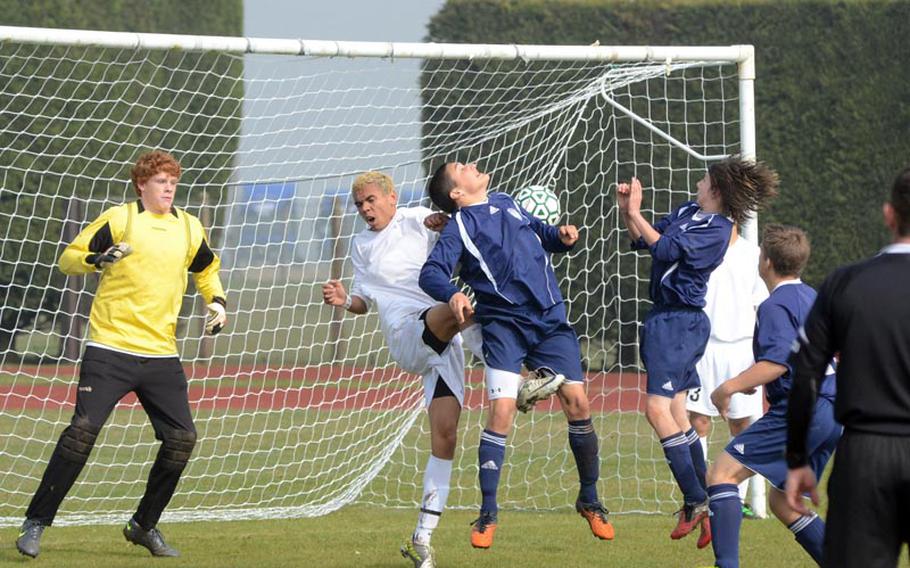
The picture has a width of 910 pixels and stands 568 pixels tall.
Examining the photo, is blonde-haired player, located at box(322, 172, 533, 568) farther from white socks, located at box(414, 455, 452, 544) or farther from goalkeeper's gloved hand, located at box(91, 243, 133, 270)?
goalkeeper's gloved hand, located at box(91, 243, 133, 270)

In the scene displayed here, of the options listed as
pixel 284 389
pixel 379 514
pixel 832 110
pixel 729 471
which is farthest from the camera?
pixel 832 110

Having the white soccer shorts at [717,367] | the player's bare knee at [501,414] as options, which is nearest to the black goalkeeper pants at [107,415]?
the player's bare knee at [501,414]

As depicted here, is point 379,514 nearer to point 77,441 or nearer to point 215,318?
point 215,318

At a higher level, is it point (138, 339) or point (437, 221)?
point (437, 221)

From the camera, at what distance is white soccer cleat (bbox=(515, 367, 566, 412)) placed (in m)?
6.36

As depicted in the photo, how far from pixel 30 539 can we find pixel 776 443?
351cm

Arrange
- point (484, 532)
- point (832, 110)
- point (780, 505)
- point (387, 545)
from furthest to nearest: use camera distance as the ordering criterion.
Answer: point (832, 110) → point (387, 545) → point (484, 532) → point (780, 505)

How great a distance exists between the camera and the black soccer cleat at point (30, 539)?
664 centimetres

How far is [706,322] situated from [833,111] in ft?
37.1

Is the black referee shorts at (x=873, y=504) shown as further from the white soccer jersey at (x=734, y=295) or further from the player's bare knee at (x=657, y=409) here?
the white soccer jersey at (x=734, y=295)

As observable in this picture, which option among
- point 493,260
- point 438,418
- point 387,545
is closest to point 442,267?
point 493,260

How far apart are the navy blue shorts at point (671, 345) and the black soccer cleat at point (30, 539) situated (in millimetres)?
2996

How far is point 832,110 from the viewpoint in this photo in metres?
17.5

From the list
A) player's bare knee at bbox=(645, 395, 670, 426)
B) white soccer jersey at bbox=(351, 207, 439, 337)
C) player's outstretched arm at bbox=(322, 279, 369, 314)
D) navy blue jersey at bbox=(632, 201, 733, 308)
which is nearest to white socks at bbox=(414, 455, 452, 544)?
white soccer jersey at bbox=(351, 207, 439, 337)
